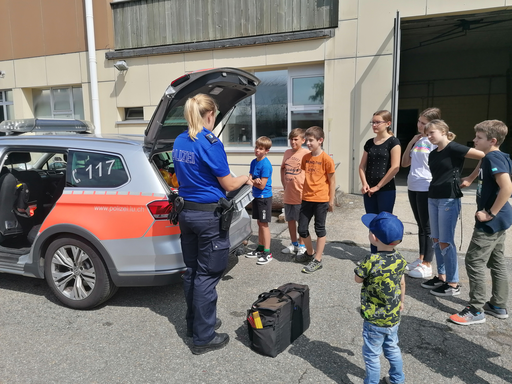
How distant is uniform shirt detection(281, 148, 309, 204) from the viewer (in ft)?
16.2

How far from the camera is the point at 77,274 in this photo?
3713 mm

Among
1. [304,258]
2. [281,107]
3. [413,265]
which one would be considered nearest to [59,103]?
[281,107]

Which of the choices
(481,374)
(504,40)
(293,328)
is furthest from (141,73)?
(504,40)

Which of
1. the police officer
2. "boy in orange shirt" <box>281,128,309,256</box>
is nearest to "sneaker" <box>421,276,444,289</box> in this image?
"boy in orange shirt" <box>281,128,309,256</box>

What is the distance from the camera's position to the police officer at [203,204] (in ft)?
9.53

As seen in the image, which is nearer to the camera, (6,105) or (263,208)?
(263,208)

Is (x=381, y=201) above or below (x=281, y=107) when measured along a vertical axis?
below

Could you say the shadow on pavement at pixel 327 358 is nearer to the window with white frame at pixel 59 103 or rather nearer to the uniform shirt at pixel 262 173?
the uniform shirt at pixel 262 173

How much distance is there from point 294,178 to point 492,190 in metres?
2.26

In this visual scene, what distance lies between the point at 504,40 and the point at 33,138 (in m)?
13.9

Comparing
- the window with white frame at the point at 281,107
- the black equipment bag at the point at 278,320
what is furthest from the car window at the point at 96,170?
the window with white frame at the point at 281,107

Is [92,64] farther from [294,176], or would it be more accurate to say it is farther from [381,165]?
[381,165]

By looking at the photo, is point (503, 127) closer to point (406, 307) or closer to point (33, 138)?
point (406, 307)

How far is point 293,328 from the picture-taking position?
10.3 feet
